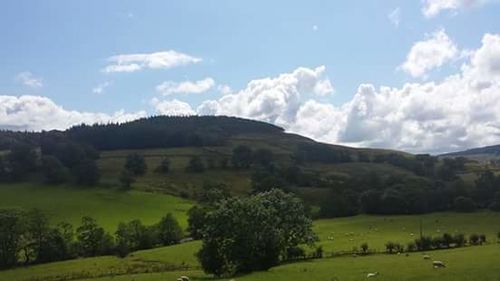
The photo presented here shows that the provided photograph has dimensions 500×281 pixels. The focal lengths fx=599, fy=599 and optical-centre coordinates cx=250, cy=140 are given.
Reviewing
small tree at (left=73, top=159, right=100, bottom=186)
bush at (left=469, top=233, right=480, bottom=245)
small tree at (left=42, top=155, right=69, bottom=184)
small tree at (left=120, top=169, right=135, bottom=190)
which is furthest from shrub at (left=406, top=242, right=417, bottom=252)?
small tree at (left=42, top=155, right=69, bottom=184)

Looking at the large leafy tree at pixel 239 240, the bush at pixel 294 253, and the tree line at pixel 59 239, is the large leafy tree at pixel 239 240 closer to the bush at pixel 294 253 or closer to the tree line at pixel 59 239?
the bush at pixel 294 253

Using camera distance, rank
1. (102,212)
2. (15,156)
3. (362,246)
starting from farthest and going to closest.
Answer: (15,156) → (102,212) → (362,246)

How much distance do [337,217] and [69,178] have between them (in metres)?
A: 81.7

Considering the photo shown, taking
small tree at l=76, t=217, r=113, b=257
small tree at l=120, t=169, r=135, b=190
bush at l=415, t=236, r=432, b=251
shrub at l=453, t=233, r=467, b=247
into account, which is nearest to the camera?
bush at l=415, t=236, r=432, b=251

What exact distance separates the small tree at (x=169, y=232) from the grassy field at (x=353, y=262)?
11.6 m

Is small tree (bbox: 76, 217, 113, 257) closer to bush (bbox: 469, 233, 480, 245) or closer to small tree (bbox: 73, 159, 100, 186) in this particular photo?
bush (bbox: 469, 233, 480, 245)

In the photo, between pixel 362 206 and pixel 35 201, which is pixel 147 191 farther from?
pixel 362 206

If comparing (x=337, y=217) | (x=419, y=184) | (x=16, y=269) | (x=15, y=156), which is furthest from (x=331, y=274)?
(x=15, y=156)

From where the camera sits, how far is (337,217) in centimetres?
15325

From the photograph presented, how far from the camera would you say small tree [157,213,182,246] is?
119 metres

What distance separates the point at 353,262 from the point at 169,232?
5783 centimetres

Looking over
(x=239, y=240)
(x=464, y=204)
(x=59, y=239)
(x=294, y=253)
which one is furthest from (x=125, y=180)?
(x=239, y=240)

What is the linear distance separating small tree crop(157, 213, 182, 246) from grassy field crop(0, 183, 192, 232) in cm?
1227

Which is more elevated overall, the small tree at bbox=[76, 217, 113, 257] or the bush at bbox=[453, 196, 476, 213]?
the bush at bbox=[453, 196, 476, 213]
